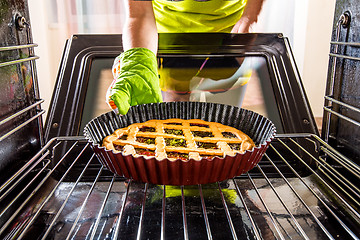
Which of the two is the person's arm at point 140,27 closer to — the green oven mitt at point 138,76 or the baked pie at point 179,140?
the green oven mitt at point 138,76

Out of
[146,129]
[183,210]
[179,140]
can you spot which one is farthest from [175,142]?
[183,210]

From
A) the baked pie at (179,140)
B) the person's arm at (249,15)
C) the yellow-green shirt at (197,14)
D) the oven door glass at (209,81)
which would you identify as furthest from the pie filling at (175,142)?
the person's arm at (249,15)

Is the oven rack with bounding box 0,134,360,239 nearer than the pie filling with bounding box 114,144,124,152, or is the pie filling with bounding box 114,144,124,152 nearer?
the oven rack with bounding box 0,134,360,239

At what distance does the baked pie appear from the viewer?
66cm

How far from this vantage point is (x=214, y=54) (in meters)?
1.00

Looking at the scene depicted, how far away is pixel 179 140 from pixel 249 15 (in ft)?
3.04

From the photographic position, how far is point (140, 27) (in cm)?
109

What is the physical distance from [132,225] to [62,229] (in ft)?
0.37

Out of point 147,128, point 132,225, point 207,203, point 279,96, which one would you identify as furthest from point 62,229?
point 279,96

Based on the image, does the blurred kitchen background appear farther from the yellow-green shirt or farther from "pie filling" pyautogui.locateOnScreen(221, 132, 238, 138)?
"pie filling" pyautogui.locateOnScreen(221, 132, 238, 138)

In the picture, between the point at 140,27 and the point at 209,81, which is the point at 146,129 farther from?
the point at 140,27

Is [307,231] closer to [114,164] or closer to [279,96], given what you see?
[114,164]

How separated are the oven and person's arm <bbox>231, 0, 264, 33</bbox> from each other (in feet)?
1.32

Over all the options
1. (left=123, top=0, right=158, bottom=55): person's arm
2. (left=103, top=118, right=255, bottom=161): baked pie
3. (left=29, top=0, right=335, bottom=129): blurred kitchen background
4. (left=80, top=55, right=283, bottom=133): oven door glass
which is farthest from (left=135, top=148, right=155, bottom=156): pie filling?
(left=29, top=0, right=335, bottom=129): blurred kitchen background
